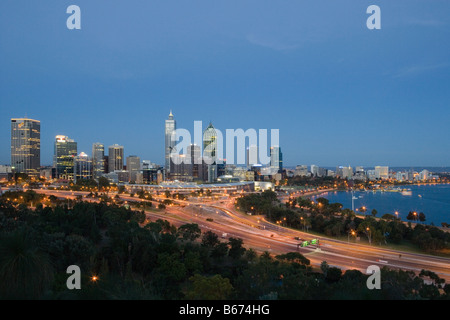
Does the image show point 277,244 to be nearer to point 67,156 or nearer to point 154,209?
point 154,209

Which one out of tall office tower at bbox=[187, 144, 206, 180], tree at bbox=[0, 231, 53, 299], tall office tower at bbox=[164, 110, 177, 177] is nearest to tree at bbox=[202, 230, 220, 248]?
tree at bbox=[0, 231, 53, 299]

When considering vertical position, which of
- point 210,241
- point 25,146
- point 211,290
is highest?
point 25,146

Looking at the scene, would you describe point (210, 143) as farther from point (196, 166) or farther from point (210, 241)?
point (210, 241)

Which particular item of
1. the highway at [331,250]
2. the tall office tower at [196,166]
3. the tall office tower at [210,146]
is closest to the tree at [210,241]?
the highway at [331,250]

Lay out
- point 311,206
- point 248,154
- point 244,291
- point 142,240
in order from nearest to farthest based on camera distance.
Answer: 1. point 244,291
2. point 142,240
3. point 311,206
4. point 248,154

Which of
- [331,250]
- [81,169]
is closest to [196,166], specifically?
[81,169]
